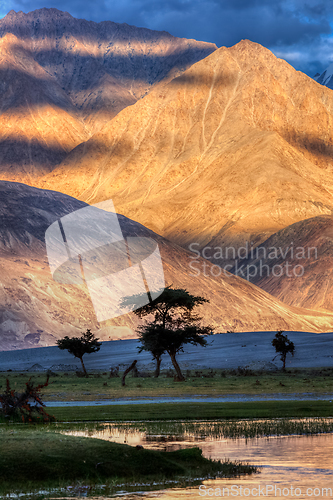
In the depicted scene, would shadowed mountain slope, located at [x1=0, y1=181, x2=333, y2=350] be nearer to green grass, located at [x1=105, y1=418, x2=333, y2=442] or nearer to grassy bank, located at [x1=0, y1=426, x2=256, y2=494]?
green grass, located at [x1=105, y1=418, x2=333, y2=442]

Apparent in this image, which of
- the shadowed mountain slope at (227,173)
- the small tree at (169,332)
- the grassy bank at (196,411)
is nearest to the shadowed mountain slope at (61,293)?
the shadowed mountain slope at (227,173)

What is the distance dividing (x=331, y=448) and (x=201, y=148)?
177 meters

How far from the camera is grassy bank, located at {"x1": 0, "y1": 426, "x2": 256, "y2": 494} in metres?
12.6

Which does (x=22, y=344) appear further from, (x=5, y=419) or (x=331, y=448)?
(x=331, y=448)

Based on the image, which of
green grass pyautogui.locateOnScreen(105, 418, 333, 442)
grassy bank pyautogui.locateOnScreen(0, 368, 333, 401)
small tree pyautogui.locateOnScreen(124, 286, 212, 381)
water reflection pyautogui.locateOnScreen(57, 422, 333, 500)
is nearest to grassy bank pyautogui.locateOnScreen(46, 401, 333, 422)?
green grass pyautogui.locateOnScreen(105, 418, 333, 442)

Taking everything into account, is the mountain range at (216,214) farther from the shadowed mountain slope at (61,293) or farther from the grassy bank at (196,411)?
the grassy bank at (196,411)

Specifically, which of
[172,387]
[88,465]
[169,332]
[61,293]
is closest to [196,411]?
[88,465]

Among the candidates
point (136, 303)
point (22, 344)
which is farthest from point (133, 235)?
point (136, 303)

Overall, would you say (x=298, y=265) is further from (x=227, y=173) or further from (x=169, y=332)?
(x=169, y=332)

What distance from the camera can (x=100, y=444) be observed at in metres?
14.6

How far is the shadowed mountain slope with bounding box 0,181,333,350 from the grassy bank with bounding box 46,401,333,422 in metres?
60.5

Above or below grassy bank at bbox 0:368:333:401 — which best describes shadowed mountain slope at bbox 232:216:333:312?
above

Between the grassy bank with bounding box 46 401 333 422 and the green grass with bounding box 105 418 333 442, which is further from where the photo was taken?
the grassy bank with bounding box 46 401 333 422

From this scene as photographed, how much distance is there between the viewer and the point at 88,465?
1332 cm
